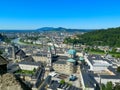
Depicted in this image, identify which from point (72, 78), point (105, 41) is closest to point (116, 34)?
point (105, 41)

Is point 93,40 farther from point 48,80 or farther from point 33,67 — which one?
point 48,80

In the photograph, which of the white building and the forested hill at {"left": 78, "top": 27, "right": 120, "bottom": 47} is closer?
the white building

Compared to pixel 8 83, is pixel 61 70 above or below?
below

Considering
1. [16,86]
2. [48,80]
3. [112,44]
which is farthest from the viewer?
[112,44]

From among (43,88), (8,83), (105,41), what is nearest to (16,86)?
(8,83)

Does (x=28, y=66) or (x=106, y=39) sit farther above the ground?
(x=106, y=39)

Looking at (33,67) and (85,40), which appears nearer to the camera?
(33,67)

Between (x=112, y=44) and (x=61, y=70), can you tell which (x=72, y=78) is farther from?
(x=112, y=44)

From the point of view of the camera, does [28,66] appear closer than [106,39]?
Yes

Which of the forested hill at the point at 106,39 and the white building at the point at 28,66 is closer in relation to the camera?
the white building at the point at 28,66

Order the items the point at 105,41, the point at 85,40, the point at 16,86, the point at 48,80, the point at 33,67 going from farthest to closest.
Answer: the point at 85,40 → the point at 105,41 → the point at 33,67 → the point at 48,80 → the point at 16,86
